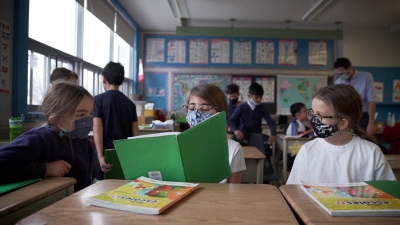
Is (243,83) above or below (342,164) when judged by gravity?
above

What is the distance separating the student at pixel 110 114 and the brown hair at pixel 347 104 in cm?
158

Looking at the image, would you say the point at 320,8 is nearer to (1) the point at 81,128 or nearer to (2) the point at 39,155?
(1) the point at 81,128

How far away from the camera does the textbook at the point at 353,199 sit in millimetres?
717

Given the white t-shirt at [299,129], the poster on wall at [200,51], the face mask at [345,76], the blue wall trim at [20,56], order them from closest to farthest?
the blue wall trim at [20,56] < the face mask at [345,76] < the white t-shirt at [299,129] < the poster on wall at [200,51]

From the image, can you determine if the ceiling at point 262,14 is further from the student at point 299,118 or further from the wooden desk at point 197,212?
the wooden desk at point 197,212

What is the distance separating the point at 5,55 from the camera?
7.89ft

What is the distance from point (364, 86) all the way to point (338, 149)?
2209 millimetres

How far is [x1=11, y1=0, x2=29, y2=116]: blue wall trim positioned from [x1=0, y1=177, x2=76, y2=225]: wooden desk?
178cm

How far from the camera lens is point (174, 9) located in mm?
4879

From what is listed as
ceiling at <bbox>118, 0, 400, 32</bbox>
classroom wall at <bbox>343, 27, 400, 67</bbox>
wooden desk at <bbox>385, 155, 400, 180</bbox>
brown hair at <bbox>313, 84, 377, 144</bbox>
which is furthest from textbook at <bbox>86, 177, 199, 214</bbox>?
classroom wall at <bbox>343, 27, 400, 67</bbox>

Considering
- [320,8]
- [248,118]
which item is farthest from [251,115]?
[320,8]

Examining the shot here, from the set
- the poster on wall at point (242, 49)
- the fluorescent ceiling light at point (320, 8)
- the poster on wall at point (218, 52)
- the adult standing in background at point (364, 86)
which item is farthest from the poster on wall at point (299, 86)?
the adult standing in background at point (364, 86)

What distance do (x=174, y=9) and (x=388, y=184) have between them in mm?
4434

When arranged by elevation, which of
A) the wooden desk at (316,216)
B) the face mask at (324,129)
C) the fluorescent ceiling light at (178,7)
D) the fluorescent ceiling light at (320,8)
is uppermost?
the fluorescent ceiling light at (178,7)
